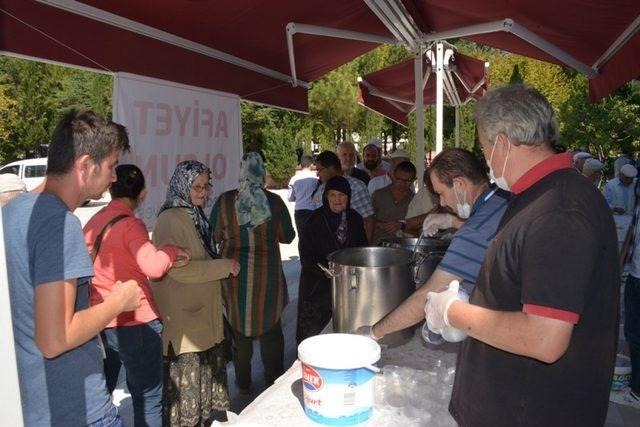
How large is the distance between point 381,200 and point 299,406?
286 centimetres

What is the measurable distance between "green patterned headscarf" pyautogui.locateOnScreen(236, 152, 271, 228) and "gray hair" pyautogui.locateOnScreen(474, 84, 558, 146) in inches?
82.0

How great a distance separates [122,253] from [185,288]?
473mm

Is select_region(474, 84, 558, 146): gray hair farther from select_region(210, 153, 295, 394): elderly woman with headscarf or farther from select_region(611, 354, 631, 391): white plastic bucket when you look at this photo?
select_region(611, 354, 631, 391): white plastic bucket

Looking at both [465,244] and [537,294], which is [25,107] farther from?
[537,294]

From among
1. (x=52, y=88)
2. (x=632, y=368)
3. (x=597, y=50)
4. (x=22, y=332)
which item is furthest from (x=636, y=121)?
(x=52, y=88)

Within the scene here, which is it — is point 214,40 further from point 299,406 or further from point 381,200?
point 299,406

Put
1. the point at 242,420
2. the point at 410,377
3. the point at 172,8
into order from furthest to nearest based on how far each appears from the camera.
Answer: the point at 172,8 → the point at 410,377 → the point at 242,420

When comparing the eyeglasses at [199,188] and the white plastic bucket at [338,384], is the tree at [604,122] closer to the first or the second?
the eyeglasses at [199,188]

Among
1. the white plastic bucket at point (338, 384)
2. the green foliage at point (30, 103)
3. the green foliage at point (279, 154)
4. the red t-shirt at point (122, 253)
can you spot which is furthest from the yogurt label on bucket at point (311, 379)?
the green foliage at point (30, 103)

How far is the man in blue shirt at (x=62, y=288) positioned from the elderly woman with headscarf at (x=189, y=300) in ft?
3.67

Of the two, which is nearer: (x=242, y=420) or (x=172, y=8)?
(x=242, y=420)

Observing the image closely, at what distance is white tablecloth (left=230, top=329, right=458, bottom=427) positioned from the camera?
150cm

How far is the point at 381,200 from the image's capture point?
4.28m

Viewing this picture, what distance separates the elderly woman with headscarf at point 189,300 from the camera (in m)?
2.61
